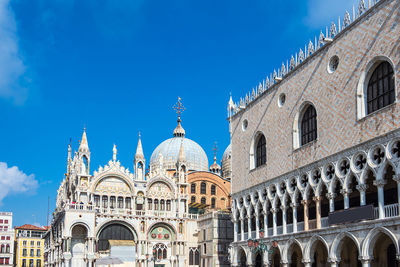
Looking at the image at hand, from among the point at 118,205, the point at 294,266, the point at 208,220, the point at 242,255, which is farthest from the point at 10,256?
the point at 294,266

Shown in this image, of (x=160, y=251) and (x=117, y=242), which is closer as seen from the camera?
(x=117, y=242)

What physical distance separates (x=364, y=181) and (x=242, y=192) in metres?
15.1

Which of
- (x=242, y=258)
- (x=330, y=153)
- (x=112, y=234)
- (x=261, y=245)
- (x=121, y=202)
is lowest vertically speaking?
(x=242, y=258)

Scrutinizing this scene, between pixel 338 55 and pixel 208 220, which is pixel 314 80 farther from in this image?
pixel 208 220

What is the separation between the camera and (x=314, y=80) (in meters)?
31.2

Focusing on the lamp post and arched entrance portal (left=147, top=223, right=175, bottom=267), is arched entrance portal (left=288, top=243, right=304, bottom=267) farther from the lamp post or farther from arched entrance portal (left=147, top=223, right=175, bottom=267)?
arched entrance portal (left=147, top=223, right=175, bottom=267)

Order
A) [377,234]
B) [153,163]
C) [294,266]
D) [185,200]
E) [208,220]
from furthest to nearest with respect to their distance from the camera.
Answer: [153,163] < [185,200] < [208,220] < [294,266] < [377,234]

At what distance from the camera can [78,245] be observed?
1751 inches

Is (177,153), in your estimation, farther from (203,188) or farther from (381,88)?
(381,88)

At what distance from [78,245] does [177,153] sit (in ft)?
73.7

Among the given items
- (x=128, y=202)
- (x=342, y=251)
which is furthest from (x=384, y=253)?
(x=128, y=202)

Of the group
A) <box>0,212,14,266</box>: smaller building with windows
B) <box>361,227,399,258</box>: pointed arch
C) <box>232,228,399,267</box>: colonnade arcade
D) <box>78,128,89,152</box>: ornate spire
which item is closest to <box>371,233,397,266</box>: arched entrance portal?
<box>232,228,399,267</box>: colonnade arcade

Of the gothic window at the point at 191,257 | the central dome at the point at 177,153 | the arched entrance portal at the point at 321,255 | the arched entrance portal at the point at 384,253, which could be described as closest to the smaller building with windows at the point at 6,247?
the central dome at the point at 177,153

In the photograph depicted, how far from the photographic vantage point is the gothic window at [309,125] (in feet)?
103
